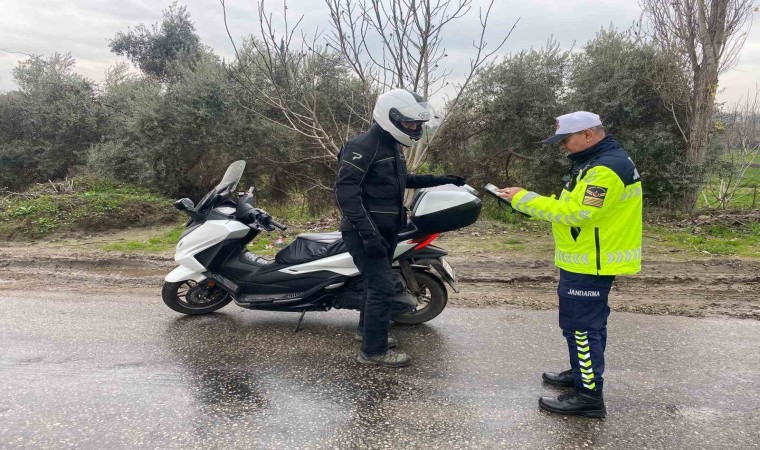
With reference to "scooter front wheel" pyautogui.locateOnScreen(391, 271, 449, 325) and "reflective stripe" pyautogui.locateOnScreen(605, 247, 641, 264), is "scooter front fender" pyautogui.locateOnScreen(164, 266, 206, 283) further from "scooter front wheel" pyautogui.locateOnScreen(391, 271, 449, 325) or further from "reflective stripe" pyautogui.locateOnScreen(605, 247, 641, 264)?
"reflective stripe" pyautogui.locateOnScreen(605, 247, 641, 264)

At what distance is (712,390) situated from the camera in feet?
10.7

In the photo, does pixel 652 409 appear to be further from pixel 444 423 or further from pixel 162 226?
pixel 162 226

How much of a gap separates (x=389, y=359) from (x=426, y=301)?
34.8 inches

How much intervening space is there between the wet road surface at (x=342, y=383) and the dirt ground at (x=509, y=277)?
444mm

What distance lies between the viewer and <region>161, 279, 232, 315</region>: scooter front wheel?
4.62 meters

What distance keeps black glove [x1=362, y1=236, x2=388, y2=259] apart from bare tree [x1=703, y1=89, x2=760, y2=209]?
851 centimetres

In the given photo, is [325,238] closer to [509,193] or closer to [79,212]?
[509,193]

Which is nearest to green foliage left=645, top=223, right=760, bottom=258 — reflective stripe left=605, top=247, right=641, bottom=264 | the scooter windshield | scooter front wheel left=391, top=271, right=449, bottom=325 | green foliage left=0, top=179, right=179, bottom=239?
scooter front wheel left=391, top=271, right=449, bottom=325

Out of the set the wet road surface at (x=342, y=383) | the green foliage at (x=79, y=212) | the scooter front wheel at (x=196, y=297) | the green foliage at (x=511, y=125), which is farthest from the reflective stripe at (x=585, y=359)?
the green foliage at (x=79, y=212)

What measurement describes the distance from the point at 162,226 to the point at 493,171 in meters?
6.43

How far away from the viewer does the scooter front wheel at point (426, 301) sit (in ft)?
14.1

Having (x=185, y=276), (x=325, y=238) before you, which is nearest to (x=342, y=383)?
(x=325, y=238)

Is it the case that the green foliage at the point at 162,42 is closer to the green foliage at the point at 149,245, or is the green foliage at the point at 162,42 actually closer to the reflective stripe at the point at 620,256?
the green foliage at the point at 149,245

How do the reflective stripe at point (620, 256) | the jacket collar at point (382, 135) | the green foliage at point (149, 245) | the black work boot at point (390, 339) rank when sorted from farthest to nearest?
1. the green foliage at point (149, 245)
2. the black work boot at point (390, 339)
3. the jacket collar at point (382, 135)
4. the reflective stripe at point (620, 256)
